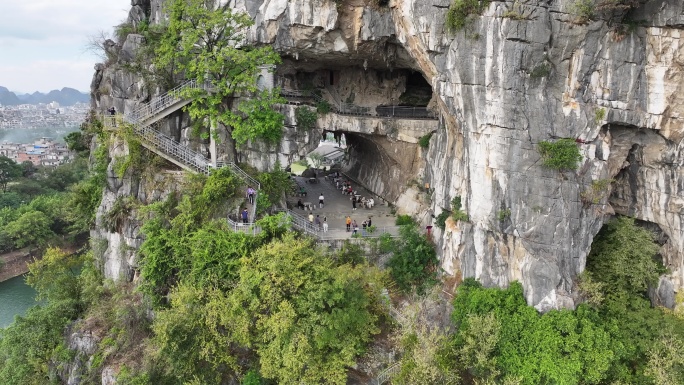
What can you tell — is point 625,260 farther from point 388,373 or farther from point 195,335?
point 195,335

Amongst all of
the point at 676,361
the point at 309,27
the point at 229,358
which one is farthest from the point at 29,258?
the point at 676,361

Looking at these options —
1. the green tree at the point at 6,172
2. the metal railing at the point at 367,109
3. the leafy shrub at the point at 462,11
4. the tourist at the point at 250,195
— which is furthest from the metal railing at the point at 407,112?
the green tree at the point at 6,172

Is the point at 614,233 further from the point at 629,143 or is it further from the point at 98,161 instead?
the point at 98,161

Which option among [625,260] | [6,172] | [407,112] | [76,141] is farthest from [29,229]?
[625,260]

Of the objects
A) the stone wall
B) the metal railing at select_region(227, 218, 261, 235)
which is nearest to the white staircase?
the metal railing at select_region(227, 218, 261, 235)

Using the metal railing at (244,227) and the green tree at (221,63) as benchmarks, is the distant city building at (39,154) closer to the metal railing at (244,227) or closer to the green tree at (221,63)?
the green tree at (221,63)
